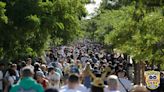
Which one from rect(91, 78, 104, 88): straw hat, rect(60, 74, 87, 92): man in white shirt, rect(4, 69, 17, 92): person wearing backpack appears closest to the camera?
rect(91, 78, 104, 88): straw hat

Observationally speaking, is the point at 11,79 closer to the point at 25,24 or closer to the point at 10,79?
the point at 10,79

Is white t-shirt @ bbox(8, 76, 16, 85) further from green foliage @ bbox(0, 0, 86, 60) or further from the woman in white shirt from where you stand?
the woman in white shirt

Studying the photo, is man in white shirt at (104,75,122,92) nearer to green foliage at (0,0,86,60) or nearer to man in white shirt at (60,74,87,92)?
man in white shirt at (60,74,87,92)

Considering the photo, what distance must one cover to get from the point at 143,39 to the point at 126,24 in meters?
4.02

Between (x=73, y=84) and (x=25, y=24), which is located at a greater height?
(x=25, y=24)

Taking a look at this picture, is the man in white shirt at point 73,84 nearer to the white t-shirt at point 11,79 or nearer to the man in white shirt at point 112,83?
the man in white shirt at point 112,83

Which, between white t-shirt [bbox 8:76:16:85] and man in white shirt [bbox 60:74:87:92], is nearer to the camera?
man in white shirt [bbox 60:74:87:92]

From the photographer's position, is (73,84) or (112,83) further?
(112,83)

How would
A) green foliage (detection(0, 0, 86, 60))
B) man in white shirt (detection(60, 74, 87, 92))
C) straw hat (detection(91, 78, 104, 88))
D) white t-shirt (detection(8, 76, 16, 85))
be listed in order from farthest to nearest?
green foliage (detection(0, 0, 86, 60)) < white t-shirt (detection(8, 76, 16, 85)) < man in white shirt (detection(60, 74, 87, 92)) < straw hat (detection(91, 78, 104, 88))

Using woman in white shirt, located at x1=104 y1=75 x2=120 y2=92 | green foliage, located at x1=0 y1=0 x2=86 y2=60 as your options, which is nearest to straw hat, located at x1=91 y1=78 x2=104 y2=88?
woman in white shirt, located at x1=104 y1=75 x2=120 y2=92

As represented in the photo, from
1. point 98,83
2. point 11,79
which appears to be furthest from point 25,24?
point 98,83

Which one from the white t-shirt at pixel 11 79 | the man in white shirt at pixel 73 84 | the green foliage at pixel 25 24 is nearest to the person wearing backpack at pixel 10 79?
the white t-shirt at pixel 11 79

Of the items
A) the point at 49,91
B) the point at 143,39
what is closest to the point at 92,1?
the point at 143,39

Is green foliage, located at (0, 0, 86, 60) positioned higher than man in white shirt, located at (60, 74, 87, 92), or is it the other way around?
green foliage, located at (0, 0, 86, 60)
